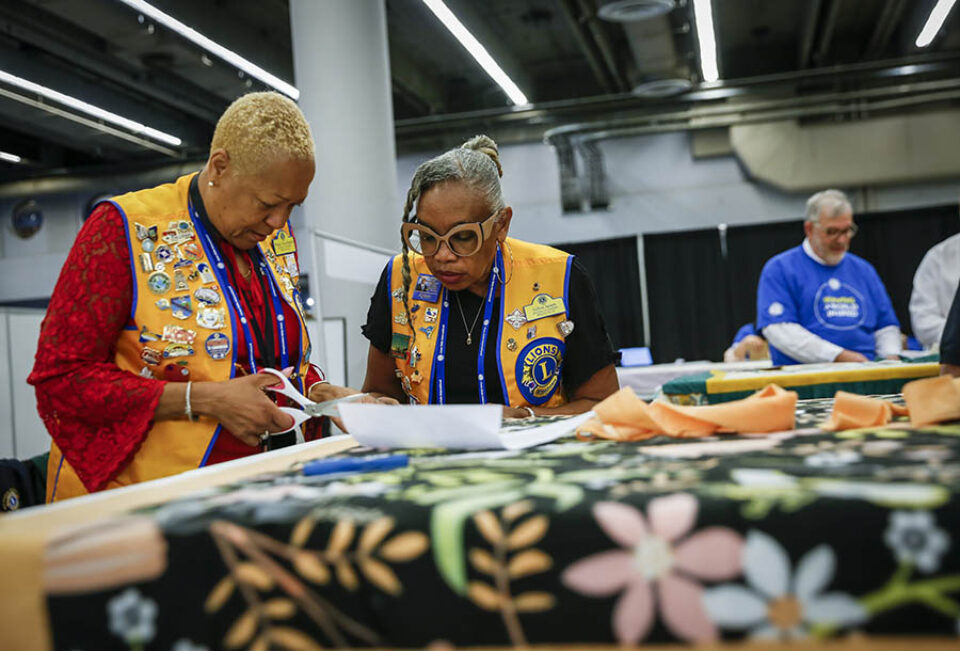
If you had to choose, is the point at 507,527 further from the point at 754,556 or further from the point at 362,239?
the point at 362,239

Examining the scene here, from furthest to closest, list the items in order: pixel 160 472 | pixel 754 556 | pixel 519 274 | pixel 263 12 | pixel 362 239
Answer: pixel 263 12, pixel 362 239, pixel 519 274, pixel 160 472, pixel 754 556

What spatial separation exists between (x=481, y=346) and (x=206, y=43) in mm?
6799

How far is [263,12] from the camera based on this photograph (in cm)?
911

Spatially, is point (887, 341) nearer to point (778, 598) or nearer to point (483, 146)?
→ point (483, 146)

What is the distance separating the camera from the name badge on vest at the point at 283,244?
1939 millimetres

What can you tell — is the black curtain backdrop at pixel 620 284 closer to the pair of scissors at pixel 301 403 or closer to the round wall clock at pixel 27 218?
the round wall clock at pixel 27 218

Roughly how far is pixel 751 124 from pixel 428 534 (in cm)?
1163

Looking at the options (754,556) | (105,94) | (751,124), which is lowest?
(754,556)

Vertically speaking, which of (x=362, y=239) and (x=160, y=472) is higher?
(x=362, y=239)

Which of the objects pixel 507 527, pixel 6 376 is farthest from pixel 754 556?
pixel 6 376

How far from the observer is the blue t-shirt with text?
4566 mm

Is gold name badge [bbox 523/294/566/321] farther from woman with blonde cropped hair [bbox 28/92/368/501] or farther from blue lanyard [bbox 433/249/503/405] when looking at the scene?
woman with blonde cropped hair [bbox 28/92/368/501]

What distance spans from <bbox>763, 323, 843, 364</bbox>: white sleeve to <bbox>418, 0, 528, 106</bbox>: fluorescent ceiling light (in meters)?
3.69

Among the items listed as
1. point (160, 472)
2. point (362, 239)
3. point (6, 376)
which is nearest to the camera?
point (160, 472)
